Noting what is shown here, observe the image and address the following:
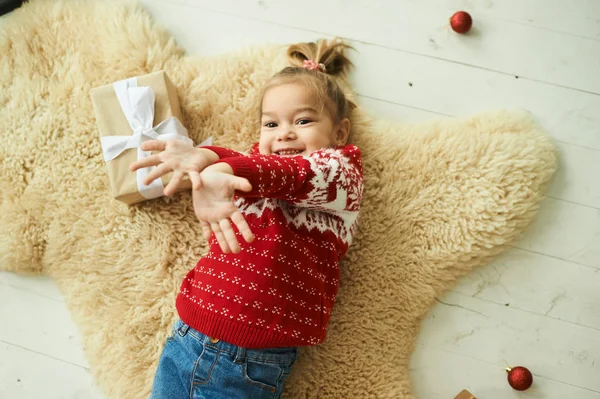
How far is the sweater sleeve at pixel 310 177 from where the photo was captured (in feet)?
2.50

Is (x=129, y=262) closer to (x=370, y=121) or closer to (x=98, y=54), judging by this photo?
(x=98, y=54)

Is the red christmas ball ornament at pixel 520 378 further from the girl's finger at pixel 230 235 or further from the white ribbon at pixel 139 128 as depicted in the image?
the white ribbon at pixel 139 128

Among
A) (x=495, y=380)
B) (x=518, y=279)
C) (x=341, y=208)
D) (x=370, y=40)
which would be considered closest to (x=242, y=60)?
(x=370, y=40)

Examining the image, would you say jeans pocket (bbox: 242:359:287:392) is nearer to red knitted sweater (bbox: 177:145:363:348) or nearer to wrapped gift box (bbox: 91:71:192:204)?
red knitted sweater (bbox: 177:145:363:348)

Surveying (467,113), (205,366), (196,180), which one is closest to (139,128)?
(196,180)

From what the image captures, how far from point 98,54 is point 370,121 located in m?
0.70

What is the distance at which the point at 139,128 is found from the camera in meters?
1.05

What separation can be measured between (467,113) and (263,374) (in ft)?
2.56

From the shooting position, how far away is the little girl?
2.88ft

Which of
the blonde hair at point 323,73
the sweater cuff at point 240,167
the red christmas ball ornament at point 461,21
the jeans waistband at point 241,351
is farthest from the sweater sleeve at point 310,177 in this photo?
the red christmas ball ornament at point 461,21

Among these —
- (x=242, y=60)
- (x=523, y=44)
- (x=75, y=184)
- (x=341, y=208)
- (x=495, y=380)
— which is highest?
(x=523, y=44)

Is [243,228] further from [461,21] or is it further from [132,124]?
[461,21]

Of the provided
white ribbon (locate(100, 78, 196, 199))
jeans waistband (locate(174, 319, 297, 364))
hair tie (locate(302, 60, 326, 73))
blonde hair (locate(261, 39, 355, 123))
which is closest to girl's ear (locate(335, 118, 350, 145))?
blonde hair (locate(261, 39, 355, 123))

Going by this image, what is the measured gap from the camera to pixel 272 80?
1053mm
